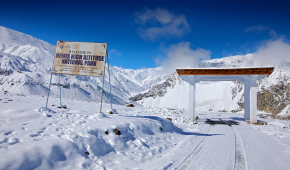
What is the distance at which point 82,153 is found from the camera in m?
3.74

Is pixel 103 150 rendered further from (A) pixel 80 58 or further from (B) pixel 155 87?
(B) pixel 155 87

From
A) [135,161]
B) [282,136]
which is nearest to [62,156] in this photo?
[135,161]

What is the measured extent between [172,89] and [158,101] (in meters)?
9.13

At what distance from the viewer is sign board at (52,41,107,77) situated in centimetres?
706

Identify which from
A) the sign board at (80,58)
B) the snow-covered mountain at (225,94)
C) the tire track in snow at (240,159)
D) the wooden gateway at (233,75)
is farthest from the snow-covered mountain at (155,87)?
the tire track in snow at (240,159)

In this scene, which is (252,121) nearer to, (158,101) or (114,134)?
(114,134)

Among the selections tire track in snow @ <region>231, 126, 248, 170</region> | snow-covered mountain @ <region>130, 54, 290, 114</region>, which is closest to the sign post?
tire track in snow @ <region>231, 126, 248, 170</region>

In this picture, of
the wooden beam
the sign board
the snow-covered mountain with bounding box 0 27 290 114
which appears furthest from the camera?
the snow-covered mountain with bounding box 0 27 290 114

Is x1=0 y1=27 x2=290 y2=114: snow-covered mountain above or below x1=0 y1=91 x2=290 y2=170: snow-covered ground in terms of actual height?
→ above

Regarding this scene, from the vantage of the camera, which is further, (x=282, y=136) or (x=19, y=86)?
(x=19, y=86)

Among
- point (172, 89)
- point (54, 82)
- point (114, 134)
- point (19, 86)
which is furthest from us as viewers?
point (172, 89)

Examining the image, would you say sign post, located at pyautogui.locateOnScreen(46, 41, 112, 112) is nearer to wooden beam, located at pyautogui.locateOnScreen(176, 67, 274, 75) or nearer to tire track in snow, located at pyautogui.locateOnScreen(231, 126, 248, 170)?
tire track in snow, located at pyautogui.locateOnScreen(231, 126, 248, 170)

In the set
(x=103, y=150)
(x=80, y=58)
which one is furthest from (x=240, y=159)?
(x=80, y=58)

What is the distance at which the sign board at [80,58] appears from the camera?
706 centimetres
